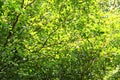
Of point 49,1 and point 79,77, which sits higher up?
point 49,1

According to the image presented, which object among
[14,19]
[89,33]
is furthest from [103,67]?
[14,19]

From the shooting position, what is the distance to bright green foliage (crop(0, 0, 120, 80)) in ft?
31.1

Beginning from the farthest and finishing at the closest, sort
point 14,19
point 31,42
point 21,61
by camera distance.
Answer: point 21,61 → point 31,42 → point 14,19

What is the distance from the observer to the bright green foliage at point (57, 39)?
9477 mm

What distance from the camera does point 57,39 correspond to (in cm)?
1046

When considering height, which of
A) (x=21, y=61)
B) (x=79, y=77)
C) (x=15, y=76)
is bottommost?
(x=79, y=77)

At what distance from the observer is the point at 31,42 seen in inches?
389

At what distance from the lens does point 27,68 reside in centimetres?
1127

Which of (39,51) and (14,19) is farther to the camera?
(39,51)

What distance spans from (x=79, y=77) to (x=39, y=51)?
11.7 ft

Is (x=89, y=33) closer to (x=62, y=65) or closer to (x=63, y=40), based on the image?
(x=63, y=40)

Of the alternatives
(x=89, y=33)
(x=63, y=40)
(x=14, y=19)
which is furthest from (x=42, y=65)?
(x=14, y=19)

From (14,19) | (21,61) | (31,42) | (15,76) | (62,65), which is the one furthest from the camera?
(62,65)

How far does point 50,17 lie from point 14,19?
1580 mm
